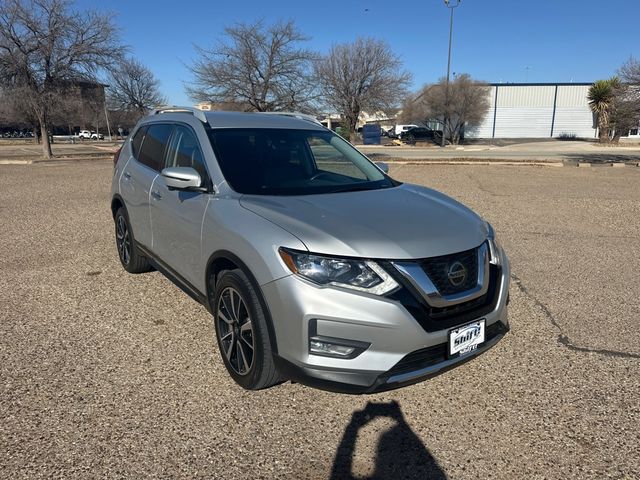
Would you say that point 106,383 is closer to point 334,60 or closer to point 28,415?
point 28,415

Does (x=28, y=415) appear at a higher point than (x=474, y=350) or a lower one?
lower

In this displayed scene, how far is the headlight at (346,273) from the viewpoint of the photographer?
2.46m

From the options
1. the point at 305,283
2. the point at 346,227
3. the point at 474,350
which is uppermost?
the point at 346,227

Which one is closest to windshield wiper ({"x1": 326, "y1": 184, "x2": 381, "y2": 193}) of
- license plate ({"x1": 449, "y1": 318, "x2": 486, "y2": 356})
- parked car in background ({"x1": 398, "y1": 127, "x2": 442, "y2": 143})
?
license plate ({"x1": 449, "y1": 318, "x2": 486, "y2": 356})

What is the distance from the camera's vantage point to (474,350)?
2779mm

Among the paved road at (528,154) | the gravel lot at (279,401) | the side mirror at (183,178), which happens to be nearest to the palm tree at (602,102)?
the paved road at (528,154)

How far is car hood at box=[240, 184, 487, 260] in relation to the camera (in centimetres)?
253

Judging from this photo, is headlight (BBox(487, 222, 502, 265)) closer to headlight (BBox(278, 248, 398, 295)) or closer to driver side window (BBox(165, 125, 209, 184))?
headlight (BBox(278, 248, 398, 295))

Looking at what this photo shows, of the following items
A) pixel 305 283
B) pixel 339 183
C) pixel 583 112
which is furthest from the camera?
pixel 583 112

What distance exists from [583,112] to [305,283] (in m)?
62.5

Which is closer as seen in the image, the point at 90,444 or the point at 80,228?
the point at 90,444

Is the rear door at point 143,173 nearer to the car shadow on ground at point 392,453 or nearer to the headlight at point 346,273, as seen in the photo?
the headlight at point 346,273

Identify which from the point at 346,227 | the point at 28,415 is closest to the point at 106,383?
the point at 28,415

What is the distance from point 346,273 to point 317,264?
0.16 meters
